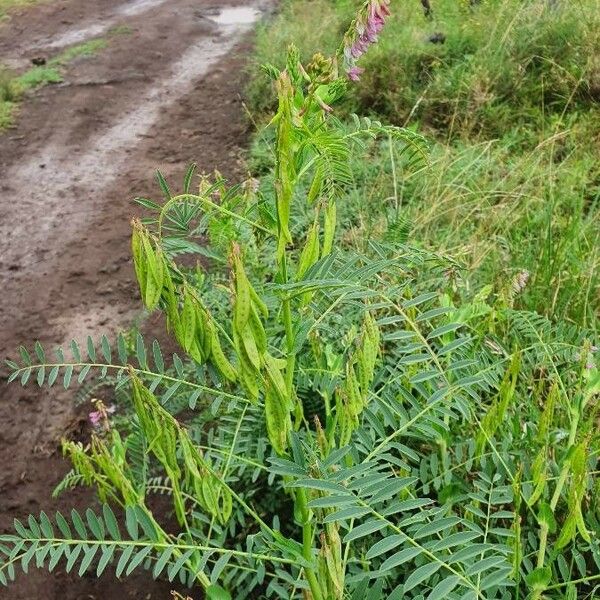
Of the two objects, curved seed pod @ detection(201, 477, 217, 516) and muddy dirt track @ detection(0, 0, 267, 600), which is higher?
curved seed pod @ detection(201, 477, 217, 516)

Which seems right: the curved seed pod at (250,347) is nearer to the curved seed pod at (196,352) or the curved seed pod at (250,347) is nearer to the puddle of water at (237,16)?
the curved seed pod at (196,352)

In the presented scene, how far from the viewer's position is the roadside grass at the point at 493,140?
8.73 ft

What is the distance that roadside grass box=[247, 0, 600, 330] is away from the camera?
8.73 ft

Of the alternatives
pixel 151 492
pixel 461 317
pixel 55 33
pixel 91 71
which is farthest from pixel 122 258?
pixel 55 33

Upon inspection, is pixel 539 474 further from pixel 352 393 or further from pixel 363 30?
pixel 363 30

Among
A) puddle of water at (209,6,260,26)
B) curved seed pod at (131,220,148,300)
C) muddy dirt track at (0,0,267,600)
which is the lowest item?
muddy dirt track at (0,0,267,600)

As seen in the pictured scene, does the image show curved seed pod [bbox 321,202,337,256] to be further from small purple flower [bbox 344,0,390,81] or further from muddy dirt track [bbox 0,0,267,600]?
muddy dirt track [bbox 0,0,267,600]

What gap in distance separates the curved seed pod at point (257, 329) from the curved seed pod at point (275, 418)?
0.28 ft

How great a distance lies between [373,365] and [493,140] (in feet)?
7.89

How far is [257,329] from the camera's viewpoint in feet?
3.36

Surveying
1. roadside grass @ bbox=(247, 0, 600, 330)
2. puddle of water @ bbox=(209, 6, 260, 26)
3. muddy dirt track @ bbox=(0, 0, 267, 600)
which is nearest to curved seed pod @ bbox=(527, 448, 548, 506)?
roadside grass @ bbox=(247, 0, 600, 330)

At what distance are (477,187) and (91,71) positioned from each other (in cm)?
494

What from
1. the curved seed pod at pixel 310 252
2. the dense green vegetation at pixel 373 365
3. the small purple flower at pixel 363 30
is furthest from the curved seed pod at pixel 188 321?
the small purple flower at pixel 363 30

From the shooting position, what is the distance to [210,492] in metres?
1.27
